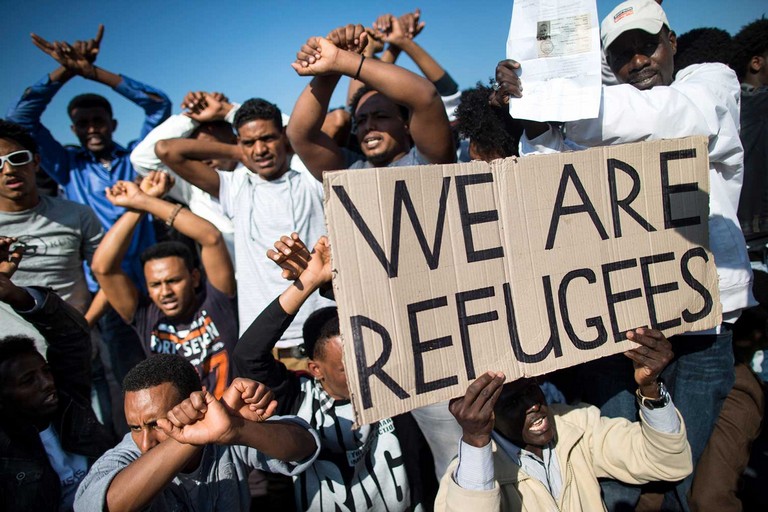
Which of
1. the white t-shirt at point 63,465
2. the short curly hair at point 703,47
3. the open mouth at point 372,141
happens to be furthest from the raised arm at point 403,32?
the white t-shirt at point 63,465

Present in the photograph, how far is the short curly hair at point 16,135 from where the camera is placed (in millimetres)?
3398

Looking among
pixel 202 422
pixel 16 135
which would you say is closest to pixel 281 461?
pixel 202 422

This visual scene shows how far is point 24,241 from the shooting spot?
3492mm

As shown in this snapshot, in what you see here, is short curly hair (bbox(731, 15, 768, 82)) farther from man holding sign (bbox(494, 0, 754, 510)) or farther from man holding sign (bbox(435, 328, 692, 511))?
man holding sign (bbox(435, 328, 692, 511))

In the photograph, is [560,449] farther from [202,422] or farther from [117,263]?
[117,263]

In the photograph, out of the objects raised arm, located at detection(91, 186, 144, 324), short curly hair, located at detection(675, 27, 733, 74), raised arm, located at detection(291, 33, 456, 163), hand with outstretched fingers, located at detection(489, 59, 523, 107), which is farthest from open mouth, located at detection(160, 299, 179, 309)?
short curly hair, located at detection(675, 27, 733, 74)

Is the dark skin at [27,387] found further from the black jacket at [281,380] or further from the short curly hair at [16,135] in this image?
the short curly hair at [16,135]

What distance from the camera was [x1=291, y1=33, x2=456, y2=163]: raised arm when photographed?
7.97 feet

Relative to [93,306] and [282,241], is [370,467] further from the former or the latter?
[93,306]

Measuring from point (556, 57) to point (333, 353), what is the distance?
1.55 m

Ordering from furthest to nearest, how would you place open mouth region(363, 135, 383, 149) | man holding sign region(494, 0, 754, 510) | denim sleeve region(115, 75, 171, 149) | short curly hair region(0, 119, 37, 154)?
denim sleeve region(115, 75, 171, 149) → short curly hair region(0, 119, 37, 154) → open mouth region(363, 135, 383, 149) → man holding sign region(494, 0, 754, 510)

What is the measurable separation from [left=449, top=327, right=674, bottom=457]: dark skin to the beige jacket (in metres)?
0.12

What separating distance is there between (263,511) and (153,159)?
109 inches

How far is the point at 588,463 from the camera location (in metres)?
2.32
